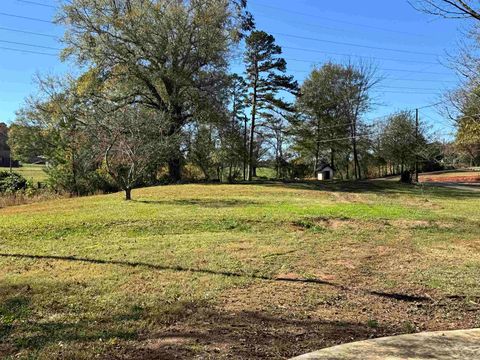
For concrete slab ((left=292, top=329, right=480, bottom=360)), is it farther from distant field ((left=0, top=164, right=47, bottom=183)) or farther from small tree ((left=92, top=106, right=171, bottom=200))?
distant field ((left=0, top=164, right=47, bottom=183))

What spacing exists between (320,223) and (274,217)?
1280mm

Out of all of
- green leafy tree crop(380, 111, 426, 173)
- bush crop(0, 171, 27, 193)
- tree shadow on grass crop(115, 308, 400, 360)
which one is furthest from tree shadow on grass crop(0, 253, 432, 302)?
green leafy tree crop(380, 111, 426, 173)

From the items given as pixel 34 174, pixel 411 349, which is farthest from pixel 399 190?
pixel 34 174

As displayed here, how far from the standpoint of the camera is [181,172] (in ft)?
106

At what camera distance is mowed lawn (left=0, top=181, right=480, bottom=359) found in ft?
13.8

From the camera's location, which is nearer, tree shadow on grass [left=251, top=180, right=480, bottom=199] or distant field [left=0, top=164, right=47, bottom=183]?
tree shadow on grass [left=251, top=180, right=480, bottom=199]

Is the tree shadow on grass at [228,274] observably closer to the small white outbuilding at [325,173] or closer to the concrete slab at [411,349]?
the concrete slab at [411,349]

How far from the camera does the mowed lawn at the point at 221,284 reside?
420cm

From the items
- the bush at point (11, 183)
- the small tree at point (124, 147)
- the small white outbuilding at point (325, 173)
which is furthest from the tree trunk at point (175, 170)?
the small white outbuilding at point (325, 173)

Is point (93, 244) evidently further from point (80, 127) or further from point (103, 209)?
point (80, 127)

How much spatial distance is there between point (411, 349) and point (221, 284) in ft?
9.96

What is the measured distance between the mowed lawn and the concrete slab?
1.33ft

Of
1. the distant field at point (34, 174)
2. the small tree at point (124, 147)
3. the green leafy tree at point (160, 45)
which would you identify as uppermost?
the green leafy tree at point (160, 45)

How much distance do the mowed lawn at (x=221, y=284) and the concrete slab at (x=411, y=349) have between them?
40 centimetres
